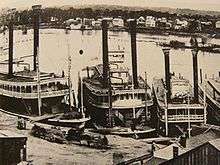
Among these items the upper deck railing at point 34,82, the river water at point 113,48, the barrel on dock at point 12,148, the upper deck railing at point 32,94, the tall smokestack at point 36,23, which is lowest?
the barrel on dock at point 12,148

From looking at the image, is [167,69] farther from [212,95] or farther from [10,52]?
[10,52]

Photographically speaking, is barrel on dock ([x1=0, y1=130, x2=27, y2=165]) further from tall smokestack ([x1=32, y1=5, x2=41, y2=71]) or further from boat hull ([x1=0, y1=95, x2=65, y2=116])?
tall smokestack ([x1=32, y1=5, x2=41, y2=71])

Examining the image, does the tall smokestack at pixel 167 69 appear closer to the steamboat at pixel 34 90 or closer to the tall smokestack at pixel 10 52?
the steamboat at pixel 34 90

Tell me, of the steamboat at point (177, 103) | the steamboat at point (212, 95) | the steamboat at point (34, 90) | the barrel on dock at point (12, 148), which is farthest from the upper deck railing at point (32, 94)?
the steamboat at point (212, 95)

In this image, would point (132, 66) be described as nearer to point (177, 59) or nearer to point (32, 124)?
point (177, 59)

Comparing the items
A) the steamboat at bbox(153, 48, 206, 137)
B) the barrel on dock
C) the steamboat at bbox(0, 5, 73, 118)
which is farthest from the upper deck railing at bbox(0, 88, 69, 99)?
the steamboat at bbox(153, 48, 206, 137)

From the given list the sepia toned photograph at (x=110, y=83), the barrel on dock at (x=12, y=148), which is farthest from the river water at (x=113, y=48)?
the barrel on dock at (x=12, y=148)

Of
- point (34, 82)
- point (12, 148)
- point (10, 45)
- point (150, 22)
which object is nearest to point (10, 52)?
point (10, 45)

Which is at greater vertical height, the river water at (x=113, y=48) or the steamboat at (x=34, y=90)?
the river water at (x=113, y=48)
